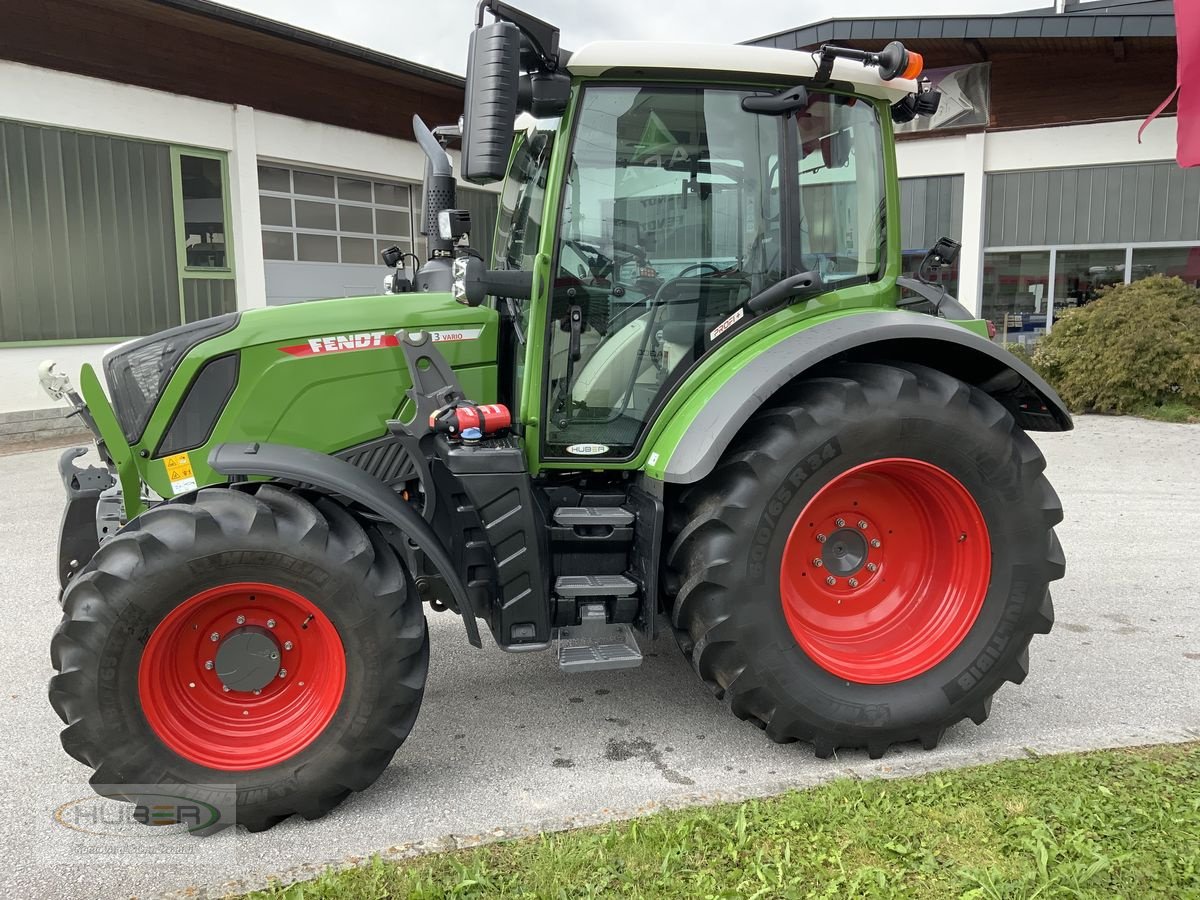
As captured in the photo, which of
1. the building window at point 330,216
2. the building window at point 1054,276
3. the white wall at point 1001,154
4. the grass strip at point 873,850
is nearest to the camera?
the grass strip at point 873,850

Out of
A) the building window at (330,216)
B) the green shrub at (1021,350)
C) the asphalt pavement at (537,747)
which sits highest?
the building window at (330,216)

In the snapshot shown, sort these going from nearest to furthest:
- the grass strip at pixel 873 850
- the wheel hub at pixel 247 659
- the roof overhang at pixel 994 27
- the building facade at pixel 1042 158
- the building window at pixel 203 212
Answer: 1. the grass strip at pixel 873 850
2. the wheel hub at pixel 247 659
3. the building window at pixel 203 212
4. the roof overhang at pixel 994 27
5. the building facade at pixel 1042 158

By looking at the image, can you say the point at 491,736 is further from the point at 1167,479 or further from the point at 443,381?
the point at 1167,479

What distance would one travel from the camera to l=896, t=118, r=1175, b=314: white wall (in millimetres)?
12375

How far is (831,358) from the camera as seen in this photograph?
123 inches

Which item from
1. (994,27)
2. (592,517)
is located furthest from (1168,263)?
(592,517)

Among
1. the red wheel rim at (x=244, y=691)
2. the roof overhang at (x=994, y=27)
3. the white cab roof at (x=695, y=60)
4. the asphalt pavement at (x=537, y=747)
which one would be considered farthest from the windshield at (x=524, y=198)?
the roof overhang at (x=994, y=27)

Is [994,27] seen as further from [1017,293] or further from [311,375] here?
[311,375]

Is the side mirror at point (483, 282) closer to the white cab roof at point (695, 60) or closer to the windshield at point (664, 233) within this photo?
the windshield at point (664, 233)

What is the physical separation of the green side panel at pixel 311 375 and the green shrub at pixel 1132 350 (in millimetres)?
10083

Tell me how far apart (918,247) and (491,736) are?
13.1 metres

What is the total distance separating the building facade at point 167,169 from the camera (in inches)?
366

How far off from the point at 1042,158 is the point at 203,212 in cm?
1141

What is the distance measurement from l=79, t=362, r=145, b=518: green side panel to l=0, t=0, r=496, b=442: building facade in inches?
290
